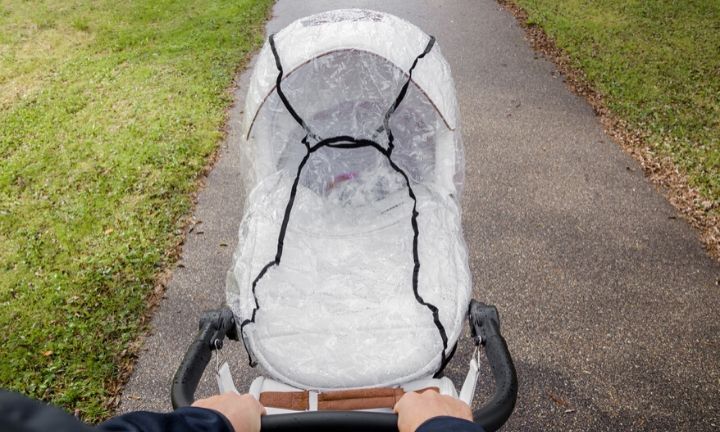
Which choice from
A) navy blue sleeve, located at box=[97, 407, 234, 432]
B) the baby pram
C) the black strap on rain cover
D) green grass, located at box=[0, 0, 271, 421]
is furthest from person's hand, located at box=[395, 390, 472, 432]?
green grass, located at box=[0, 0, 271, 421]

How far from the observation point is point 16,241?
4.04m

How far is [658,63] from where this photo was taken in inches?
258

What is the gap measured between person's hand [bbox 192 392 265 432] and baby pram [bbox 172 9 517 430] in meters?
0.20

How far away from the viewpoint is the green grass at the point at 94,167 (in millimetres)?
3312

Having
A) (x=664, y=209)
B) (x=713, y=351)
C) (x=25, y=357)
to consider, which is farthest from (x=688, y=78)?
(x=25, y=357)

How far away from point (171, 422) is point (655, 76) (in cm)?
662

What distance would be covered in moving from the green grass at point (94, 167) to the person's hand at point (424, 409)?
205 cm

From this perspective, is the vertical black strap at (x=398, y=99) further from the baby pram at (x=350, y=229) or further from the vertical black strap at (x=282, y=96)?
the vertical black strap at (x=282, y=96)

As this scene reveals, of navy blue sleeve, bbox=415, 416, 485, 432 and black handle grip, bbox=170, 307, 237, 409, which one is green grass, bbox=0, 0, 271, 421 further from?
navy blue sleeve, bbox=415, 416, 485, 432

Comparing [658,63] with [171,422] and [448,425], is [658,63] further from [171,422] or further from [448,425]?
[171,422]

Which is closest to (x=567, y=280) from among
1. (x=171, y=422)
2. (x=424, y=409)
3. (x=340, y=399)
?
(x=340, y=399)

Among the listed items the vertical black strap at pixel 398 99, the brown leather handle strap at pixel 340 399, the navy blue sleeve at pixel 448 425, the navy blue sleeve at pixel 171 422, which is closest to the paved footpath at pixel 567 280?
the brown leather handle strap at pixel 340 399

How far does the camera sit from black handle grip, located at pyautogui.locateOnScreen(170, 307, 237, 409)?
5.74 ft

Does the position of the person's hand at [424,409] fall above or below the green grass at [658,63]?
above
